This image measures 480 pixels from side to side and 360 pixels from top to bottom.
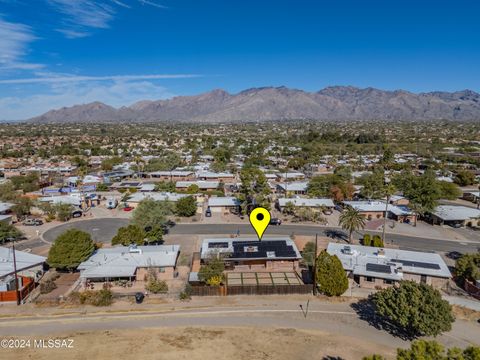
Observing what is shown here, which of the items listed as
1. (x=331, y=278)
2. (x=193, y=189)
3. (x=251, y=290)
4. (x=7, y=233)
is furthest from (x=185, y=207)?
(x=331, y=278)

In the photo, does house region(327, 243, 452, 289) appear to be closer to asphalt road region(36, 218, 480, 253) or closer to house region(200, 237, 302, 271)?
house region(200, 237, 302, 271)

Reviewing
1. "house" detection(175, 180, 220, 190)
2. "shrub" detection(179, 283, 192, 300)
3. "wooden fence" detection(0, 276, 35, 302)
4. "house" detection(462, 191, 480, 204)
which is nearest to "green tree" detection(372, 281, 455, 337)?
"shrub" detection(179, 283, 192, 300)

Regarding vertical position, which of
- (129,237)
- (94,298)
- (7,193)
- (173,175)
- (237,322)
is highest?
(7,193)

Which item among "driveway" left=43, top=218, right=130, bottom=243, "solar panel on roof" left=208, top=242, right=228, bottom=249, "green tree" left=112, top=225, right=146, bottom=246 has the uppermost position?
"green tree" left=112, top=225, right=146, bottom=246

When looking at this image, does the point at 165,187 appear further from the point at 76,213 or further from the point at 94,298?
the point at 94,298

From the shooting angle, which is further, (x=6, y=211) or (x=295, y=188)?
(x=295, y=188)

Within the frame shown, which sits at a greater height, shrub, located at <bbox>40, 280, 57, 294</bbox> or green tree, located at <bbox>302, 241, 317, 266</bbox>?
green tree, located at <bbox>302, 241, 317, 266</bbox>

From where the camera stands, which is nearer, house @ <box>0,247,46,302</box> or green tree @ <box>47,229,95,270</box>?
house @ <box>0,247,46,302</box>

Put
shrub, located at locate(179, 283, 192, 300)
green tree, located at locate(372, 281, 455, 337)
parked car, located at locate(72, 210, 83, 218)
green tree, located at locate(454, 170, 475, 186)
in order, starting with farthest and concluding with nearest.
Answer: green tree, located at locate(454, 170, 475, 186) < parked car, located at locate(72, 210, 83, 218) < shrub, located at locate(179, 283, 192, 300) < green tree, located at locate(372, 281, 455, 337)
